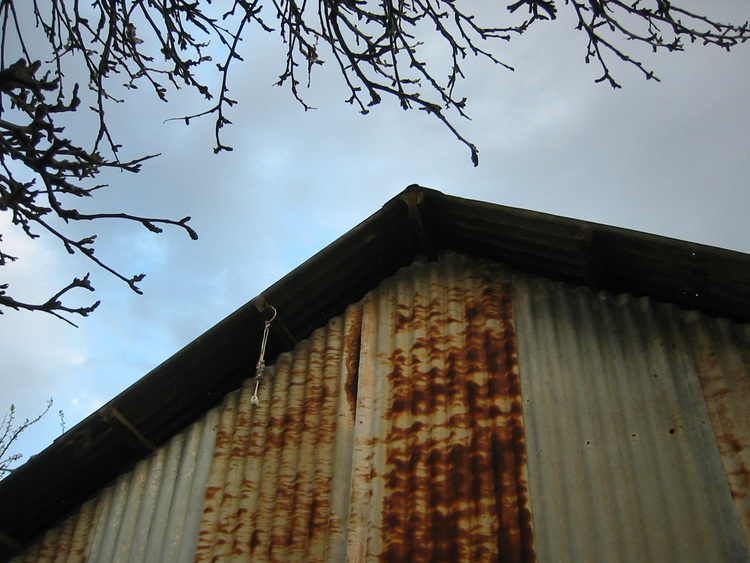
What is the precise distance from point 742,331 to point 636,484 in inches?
46.2

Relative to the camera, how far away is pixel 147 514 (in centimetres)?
503

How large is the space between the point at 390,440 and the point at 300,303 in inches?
55.7

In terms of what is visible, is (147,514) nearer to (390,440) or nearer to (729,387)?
(390,440)

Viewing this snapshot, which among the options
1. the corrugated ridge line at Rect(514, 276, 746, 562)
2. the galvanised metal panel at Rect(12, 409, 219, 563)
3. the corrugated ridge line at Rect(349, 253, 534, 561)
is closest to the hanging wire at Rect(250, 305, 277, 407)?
the galvanised metal panel at Rect(12, 409, 219, 563)

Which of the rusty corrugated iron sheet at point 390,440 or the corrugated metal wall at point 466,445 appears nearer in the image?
the corrugated metal wall at point 466,445

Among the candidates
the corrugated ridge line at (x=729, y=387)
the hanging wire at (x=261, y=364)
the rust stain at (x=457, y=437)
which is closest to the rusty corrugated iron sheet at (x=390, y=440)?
the rust stain at (x=457, y=437)

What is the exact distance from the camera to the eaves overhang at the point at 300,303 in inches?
194

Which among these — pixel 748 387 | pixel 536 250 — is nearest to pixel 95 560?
pixel 536 250

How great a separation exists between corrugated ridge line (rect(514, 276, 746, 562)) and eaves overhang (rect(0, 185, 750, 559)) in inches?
13.1

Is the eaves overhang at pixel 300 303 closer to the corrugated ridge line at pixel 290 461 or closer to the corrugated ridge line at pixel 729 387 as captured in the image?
the corrugated ridge line at pixel 290 461

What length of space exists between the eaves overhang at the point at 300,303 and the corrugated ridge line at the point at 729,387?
36 centimetres

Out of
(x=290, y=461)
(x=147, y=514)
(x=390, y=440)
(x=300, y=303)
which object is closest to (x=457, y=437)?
(x=390, y=440)

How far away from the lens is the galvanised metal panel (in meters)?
4.84

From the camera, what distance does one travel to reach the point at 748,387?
4.04 meters
